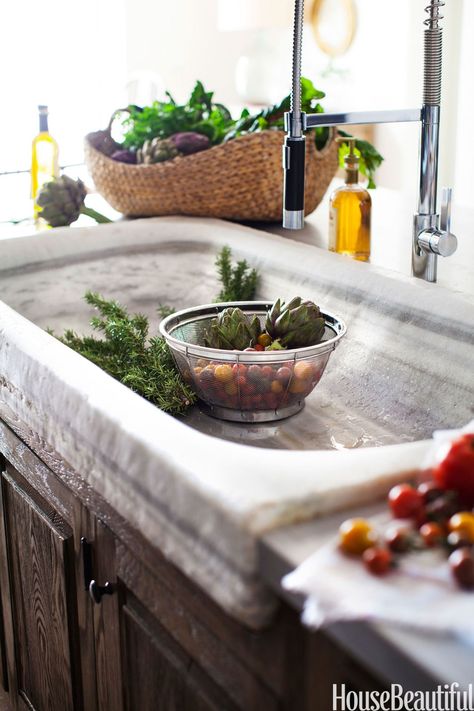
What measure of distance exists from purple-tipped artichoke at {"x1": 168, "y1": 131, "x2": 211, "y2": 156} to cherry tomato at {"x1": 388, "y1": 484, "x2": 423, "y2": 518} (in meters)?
1.17

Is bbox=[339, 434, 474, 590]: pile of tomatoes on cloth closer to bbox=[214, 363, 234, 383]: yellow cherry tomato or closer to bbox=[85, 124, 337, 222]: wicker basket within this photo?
bbox=[214, 363, 234, 383]: yellow cherry tomato

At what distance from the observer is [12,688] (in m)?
1.35

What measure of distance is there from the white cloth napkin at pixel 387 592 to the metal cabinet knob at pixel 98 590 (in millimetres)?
386

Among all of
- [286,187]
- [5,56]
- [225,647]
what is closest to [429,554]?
[225,647]

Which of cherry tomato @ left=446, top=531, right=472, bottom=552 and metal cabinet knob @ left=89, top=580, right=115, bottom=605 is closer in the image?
cherry tomato @ left=446, top=531, right=472, bottom=552

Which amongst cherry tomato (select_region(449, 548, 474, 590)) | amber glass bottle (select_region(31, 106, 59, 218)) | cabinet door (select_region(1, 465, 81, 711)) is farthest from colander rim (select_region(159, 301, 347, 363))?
amber glass bottle (select_region(31, 106, 59, 218))

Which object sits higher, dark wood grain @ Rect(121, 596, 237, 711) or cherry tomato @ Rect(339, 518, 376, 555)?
cherry tomato @ Rect(339, 518, 376, 555)

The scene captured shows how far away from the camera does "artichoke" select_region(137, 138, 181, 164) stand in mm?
1662

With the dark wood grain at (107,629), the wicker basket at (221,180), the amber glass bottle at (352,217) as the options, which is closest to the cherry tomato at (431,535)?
the dark wood grain at (107,629)

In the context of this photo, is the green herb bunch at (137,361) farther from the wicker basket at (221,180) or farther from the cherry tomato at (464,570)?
the cherry tomato at (464,570)

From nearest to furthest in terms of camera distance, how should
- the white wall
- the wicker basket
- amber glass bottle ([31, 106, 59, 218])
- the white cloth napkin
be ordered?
the white cloth napkin, the wicker basket, amber glass bottle ([31, 106, 59, 218]), the white wall

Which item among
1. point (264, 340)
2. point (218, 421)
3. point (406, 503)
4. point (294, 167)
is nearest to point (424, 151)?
point (294, 167)

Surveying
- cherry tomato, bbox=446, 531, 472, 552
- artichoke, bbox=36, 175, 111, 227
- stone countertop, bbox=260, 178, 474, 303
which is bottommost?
cherry tomato, bbox=446, 531, 472, 552

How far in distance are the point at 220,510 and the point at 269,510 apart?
35mm
